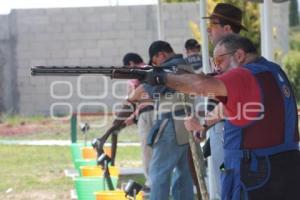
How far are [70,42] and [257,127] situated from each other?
49.7 feet

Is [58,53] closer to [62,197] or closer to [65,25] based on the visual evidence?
[65,25]

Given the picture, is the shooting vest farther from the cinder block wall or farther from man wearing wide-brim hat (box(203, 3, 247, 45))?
the cinder block wall

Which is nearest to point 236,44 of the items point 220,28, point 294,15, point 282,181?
point 282,181

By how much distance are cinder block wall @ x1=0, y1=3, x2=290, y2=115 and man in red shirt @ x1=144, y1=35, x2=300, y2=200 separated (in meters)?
14.6

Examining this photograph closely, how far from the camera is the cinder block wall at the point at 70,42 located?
1886cm

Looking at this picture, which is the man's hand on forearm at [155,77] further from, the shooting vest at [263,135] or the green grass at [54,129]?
the green grass at [54,129]

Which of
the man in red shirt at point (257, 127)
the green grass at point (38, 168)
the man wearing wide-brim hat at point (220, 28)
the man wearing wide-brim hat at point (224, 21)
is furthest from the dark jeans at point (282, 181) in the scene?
the green grass at point (38, 168)

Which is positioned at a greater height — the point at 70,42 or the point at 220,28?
the point at 70,42

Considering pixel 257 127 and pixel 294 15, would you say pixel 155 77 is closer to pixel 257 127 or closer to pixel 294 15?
pixel 257 127

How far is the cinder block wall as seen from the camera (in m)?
18.9

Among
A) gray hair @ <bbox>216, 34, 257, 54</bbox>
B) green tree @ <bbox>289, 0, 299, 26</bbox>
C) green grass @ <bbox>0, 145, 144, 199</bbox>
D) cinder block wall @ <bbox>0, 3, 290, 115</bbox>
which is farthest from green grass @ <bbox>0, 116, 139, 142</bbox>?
green tree @ <bbox>289, 0, 299, 26</bbox>

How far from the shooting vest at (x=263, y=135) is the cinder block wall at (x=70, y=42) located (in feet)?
47.9

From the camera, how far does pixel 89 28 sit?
1888cm

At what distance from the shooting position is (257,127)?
412 cm
